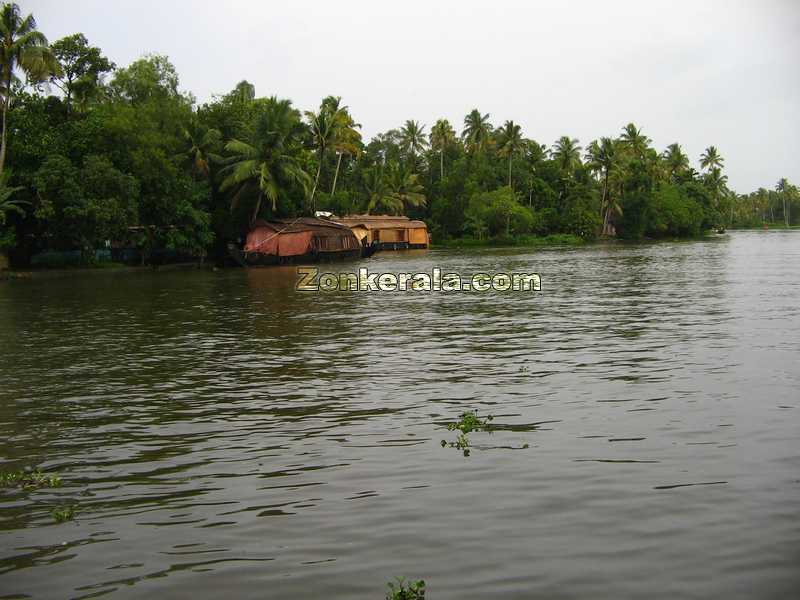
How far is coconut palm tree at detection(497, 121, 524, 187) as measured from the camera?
94.3 meters

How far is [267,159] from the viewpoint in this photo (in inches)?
2010

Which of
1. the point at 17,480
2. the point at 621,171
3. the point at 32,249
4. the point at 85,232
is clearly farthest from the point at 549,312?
the point at 621,171

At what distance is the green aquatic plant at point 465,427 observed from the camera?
7.83 m

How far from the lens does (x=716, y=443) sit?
7.82 m

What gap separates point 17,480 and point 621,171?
9662 centimetres

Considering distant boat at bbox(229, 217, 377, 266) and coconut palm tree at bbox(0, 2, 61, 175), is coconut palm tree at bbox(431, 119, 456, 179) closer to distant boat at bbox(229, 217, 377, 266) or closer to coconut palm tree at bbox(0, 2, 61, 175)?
distant boat at bbox(229, 217, 377, 266)

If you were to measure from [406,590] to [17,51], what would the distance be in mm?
42064

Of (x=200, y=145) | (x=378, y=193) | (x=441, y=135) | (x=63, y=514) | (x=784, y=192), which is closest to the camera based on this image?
(x=63, y=514)

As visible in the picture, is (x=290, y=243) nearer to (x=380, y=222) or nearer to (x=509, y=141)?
(x=380, y=222)

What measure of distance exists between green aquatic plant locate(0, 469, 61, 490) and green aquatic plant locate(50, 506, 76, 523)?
731 millimetres

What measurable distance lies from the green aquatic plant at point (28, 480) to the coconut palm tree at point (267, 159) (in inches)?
1694

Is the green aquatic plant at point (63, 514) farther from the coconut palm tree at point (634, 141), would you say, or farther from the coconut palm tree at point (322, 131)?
the coconut palm tree at point (634, 141)

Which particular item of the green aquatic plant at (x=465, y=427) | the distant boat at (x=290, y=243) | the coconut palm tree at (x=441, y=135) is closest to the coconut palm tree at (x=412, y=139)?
the coconut palm tree at (x=441, y=135)

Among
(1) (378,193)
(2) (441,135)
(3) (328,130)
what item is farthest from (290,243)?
(2) (441,135)
